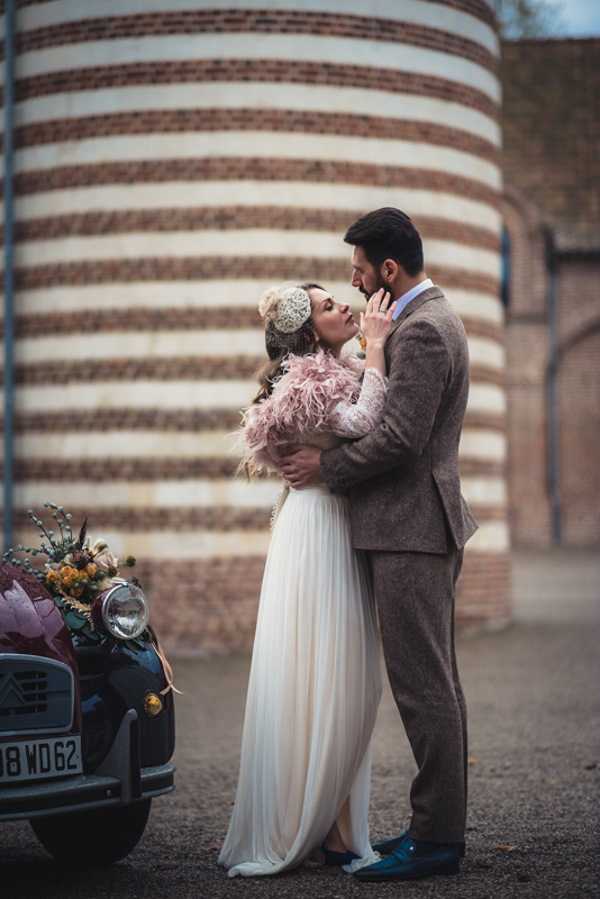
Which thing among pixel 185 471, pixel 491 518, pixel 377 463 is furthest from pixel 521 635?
pixel 377 463

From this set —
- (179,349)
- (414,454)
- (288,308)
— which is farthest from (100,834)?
(179,349)

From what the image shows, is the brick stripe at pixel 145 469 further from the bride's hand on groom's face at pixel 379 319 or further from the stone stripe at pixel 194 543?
the bride's hand on groom's face at pixel 379 319

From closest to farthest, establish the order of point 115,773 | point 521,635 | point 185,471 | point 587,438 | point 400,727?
point 115,773
point 400,727
point 185,471
point 521,635
point 587,438

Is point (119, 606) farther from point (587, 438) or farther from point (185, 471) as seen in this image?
point (587, 438)

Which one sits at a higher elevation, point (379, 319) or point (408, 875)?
point (379, 319)

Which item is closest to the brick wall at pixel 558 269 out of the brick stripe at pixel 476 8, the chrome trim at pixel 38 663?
the brick stripe at pixel 476 8

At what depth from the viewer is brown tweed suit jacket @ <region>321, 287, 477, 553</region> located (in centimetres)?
526

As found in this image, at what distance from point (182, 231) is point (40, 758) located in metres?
8.16

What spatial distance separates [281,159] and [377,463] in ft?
25.5

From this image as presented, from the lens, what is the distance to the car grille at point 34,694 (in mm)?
4898

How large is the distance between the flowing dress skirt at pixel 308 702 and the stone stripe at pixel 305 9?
316 inches

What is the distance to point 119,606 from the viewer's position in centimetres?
531

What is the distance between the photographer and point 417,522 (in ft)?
17.4

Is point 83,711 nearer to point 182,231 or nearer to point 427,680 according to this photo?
point 427,680
